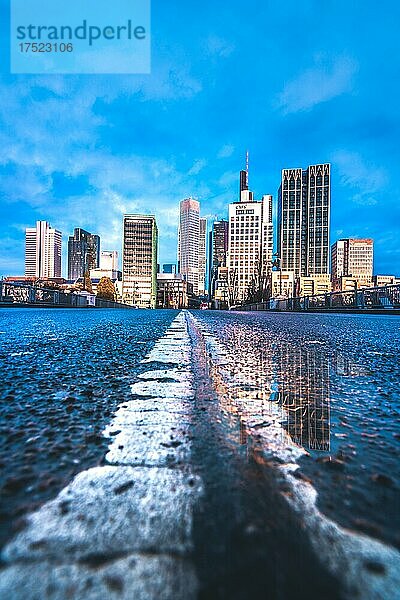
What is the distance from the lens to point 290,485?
894 millimetres

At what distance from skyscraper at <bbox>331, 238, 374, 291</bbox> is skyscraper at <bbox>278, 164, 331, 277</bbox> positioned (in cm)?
1603

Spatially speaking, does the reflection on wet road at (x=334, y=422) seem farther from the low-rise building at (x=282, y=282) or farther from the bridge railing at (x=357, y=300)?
the low-rise building at (x=282, y=282)

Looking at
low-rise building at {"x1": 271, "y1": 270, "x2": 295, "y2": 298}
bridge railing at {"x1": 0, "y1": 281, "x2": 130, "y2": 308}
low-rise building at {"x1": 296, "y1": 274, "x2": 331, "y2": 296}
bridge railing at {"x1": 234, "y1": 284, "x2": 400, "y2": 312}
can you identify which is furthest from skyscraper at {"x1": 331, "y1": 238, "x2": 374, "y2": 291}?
bridge railing at {"x1": 0, "y1": 281, "x2": 130, "y2": 308}

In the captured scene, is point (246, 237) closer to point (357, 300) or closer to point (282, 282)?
point (282, 282)

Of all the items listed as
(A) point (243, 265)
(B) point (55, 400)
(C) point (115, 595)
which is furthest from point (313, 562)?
(A) point (243, 265)

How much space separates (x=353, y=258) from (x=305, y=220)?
2952 cm

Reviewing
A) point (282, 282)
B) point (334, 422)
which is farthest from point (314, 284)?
point (334, 422)

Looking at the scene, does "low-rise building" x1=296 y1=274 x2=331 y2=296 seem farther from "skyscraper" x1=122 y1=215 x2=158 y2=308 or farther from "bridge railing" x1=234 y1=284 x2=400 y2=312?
"bridge railing" x1=234 y1=284 x2=400 y2=312

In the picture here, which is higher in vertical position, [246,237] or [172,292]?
[246,237]

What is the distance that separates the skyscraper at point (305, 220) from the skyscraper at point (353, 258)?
16029mm

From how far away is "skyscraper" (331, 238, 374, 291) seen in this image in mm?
163625

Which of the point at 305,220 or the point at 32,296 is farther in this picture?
the point at 305,220

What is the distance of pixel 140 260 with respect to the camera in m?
154

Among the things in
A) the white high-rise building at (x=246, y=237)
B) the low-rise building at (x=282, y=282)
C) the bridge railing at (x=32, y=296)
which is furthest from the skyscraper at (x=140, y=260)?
the bridge railing at (x=32, y=296)
